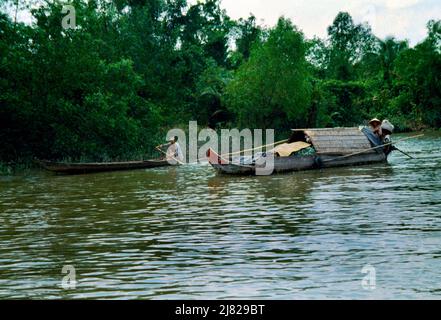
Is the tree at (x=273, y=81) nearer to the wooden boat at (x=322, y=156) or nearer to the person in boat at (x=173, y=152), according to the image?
the person in boat at (x=173, y=152)

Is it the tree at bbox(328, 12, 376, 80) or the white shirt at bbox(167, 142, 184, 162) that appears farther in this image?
the tree at bbox(328, 12, 376, 80)

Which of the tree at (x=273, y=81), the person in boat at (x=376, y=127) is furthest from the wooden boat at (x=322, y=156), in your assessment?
the tree at (x=273, y=81)

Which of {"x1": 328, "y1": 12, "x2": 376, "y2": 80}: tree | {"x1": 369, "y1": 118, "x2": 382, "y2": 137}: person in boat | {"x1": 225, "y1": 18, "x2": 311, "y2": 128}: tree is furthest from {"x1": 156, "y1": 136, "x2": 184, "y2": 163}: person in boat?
{"x1": 328, "y1": 12, "x2": 376, "y2": 80}: tree

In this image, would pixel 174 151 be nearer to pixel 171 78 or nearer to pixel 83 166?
pixel 83 166

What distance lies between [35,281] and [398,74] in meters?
52.7

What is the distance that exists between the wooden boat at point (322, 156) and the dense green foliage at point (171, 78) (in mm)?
8163

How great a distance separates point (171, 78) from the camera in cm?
3881

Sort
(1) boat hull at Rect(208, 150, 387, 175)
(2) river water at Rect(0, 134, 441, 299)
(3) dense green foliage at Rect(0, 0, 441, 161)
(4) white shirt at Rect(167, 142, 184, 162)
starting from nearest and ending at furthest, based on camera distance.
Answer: (2) river water at Rect(0, 134, 441, 299) < (1) boat hull at Rect(208, 150, 387, 175) < (4) white shirt at Rect(167, 142, 184, 162) < (3) dense green foliage at Rect(0, 0, 441, 161)

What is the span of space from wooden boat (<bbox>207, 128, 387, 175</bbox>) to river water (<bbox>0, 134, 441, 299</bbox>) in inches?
66.3

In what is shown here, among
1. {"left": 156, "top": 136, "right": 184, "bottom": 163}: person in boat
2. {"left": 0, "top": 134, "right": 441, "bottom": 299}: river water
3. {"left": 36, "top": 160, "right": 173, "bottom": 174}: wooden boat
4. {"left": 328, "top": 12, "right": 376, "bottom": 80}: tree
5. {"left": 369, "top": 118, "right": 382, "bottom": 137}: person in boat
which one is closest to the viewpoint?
{"left": 0, "top": 134, "right": 441, "bottom": 299}: river water

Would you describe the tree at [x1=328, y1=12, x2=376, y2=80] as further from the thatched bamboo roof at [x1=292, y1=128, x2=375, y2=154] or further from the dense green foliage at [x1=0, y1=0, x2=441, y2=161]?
the thatched bamboo roof at [x1=292, y1=128, x2=375, y2=154]

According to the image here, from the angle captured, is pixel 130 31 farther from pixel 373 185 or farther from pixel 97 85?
pixel 373 185

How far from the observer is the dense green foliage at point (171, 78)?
27.9 m

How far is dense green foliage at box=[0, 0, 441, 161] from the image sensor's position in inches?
1099
